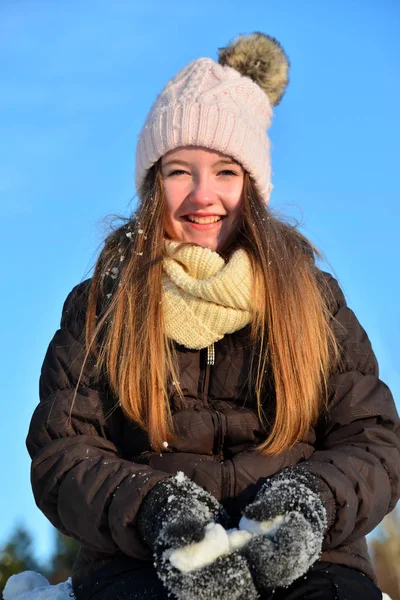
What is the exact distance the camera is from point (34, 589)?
9.57 ft

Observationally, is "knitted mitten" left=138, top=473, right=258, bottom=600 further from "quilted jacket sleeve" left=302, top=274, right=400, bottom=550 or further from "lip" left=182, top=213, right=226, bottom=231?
"lip" left=182, top=213, right=226, bottom=231

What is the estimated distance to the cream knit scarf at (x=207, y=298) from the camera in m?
2.79

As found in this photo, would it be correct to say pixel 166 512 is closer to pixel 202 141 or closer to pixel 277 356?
pixel 277 356

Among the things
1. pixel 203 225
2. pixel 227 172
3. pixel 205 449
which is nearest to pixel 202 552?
pixel 205 449

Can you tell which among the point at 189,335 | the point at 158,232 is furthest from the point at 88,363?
the point at 158,232

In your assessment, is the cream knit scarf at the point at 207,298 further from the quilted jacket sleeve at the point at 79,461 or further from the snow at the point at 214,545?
the snow at the point at 214,545

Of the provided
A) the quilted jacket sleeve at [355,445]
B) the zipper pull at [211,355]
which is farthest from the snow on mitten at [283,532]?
the zipper pull at [211,355]

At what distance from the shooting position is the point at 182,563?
202 cm

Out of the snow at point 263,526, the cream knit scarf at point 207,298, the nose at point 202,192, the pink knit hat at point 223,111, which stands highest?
the pink knit hat at point 223,111

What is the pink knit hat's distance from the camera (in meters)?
3.06

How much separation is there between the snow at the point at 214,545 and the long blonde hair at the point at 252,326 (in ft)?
1.65

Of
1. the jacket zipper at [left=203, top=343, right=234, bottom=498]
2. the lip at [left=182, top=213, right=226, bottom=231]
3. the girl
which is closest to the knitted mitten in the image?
Result: the girl

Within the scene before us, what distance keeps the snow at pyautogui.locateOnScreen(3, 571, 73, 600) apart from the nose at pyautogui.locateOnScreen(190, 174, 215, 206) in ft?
4.87

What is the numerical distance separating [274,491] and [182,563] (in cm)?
36
